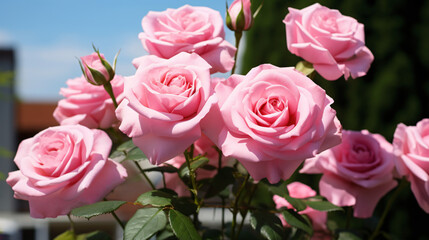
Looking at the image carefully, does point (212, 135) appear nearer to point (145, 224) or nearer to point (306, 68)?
point (145, 224)

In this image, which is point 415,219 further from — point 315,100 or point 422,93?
point 315,100

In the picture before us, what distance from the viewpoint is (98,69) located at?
0.72 metres

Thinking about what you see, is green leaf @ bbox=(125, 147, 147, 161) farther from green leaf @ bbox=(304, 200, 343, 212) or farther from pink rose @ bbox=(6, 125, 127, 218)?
green leaf @ bbox=(304, 200, 343, 212)

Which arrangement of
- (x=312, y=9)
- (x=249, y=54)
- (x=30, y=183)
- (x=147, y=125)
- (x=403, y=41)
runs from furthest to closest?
1. (x=249, y=54)
2. (x=403, y=41)
3. (x=312, y=9)
4. (x=30, y=183)
5. (x=147, y=125)

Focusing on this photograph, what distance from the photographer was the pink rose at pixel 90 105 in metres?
0.84

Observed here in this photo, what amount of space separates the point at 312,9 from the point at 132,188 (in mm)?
595

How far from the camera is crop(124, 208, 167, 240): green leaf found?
612 millimetres

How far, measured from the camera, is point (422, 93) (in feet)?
6.39

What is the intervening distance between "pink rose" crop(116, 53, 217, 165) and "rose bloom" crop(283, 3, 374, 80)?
0.27 m

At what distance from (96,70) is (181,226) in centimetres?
28

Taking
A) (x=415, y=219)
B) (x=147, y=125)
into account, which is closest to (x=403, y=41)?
(x=415, y=219)

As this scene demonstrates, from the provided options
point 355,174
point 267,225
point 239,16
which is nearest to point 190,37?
point 239,16

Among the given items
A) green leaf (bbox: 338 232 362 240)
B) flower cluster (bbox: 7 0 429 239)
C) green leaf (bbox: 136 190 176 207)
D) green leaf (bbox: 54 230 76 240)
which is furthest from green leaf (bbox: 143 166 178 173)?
green leaf (bbox: 338 232 362 240)

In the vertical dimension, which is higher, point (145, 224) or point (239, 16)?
point (239, 16)
